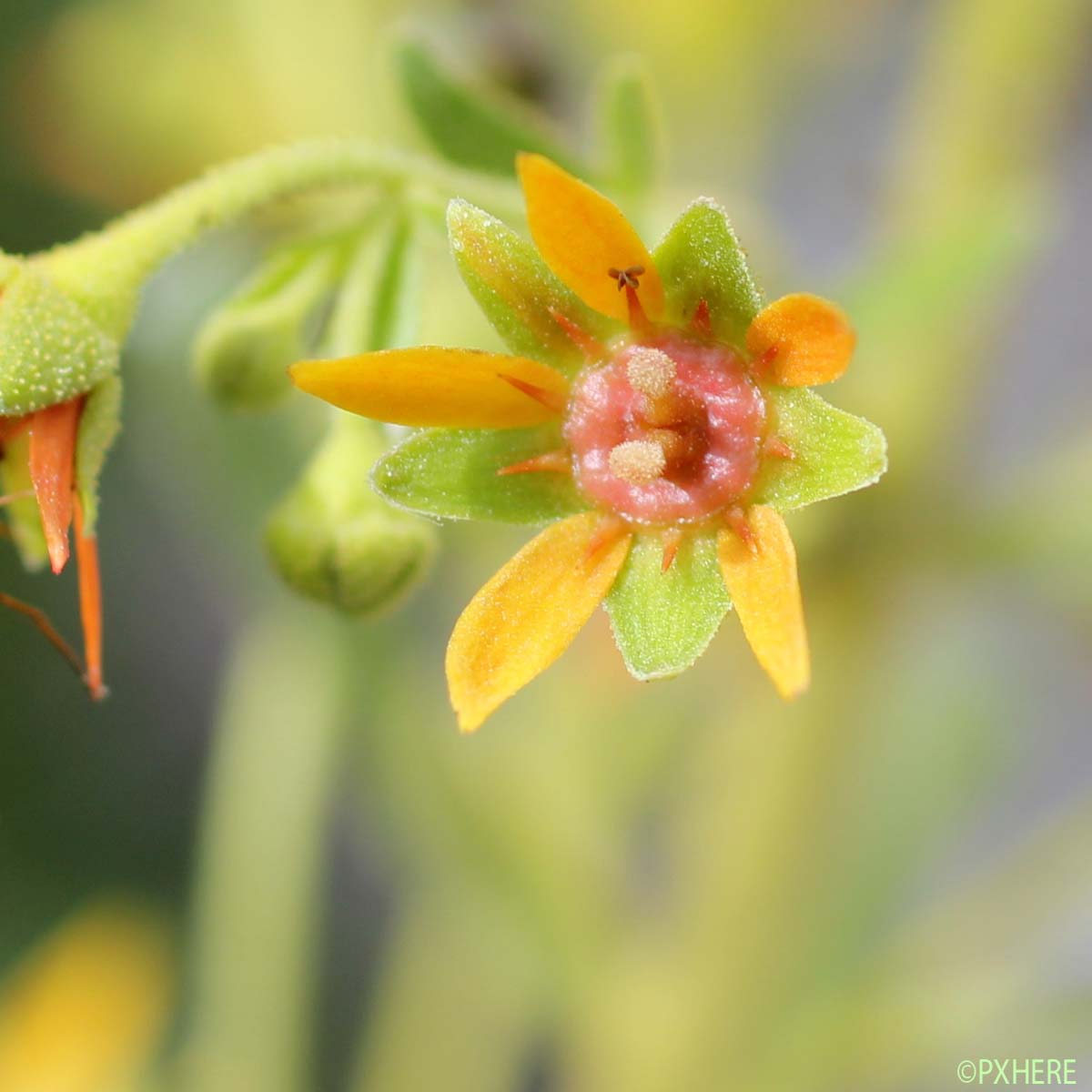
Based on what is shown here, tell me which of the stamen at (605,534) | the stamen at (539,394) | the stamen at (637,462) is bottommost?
the stamen at (605,534)

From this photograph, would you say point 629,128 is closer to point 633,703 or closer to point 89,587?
point 89,587

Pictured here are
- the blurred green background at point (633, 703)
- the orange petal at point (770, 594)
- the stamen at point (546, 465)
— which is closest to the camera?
the orange petal at point (770, 594)

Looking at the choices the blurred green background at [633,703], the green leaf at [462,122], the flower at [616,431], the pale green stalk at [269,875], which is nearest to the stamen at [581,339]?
the flower at [616,431]

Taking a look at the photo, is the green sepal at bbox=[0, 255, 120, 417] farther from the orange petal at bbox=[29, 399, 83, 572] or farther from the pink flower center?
the pink flower center

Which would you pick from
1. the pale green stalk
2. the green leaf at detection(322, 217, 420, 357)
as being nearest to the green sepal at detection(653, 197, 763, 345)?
the green leaf at detection(322, 217, 420, 357)

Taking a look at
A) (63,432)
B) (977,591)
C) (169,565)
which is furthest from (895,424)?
(169,565)

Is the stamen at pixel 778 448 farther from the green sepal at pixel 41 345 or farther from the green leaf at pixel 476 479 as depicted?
the green sepal at pixel 41 345

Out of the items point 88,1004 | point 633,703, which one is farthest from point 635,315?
point 88,1004
